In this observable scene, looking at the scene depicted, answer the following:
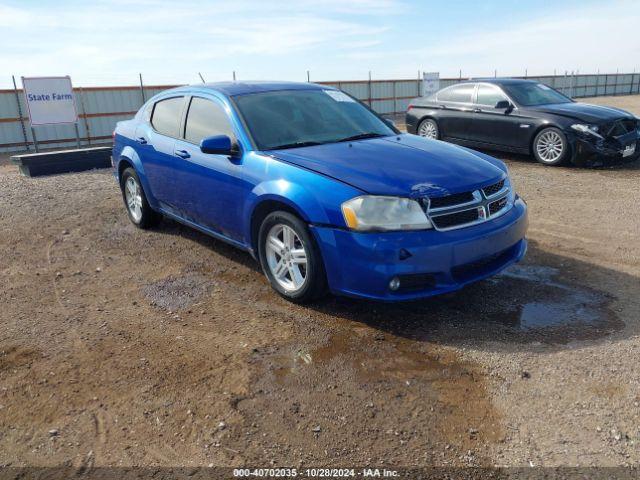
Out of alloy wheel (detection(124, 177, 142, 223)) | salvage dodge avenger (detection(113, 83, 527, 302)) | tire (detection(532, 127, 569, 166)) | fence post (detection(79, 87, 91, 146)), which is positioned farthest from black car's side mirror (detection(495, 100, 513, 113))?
fence post (detection(79, 87, 91, 146))

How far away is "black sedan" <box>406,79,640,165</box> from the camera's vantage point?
9102 mm

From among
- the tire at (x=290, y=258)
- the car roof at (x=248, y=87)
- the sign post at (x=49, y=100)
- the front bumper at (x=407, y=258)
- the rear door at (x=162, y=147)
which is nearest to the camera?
the front bumper at (x=407, y=258)

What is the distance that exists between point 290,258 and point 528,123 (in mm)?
7316

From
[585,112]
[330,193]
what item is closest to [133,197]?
[330,193]

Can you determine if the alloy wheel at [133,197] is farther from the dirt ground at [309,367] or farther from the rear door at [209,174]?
the rear door at [209,174]

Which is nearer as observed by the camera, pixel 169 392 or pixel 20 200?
pixel 169 392

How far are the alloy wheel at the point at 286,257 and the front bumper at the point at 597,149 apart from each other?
23.0ft

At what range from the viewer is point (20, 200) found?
8492 millimetres

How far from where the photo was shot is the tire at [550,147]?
9.29 meters

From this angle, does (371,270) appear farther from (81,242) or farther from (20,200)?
(20,200)

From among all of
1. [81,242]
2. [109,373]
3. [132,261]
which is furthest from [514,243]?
[81,242]

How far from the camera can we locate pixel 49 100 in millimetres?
14516

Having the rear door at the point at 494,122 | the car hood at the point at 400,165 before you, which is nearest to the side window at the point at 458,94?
the rear door at the point at 494,122

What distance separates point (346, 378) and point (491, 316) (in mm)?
1338
